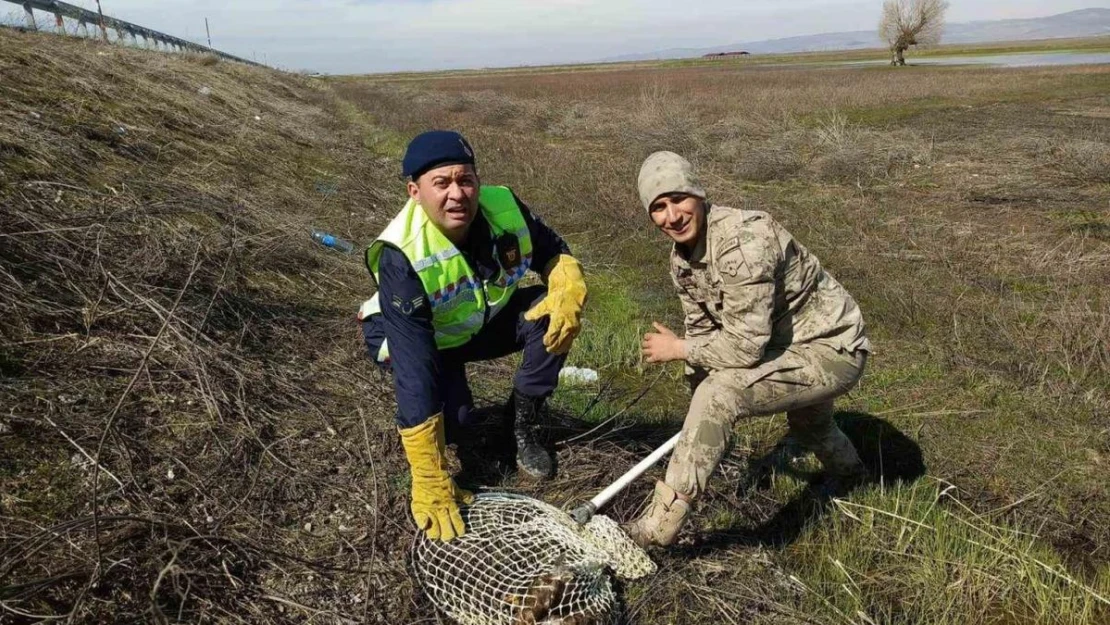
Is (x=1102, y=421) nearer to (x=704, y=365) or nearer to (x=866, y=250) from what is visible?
(x=704, y=365)

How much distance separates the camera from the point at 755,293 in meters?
2.19

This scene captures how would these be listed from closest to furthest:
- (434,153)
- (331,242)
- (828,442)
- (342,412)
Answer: (434,153) < (828,442) < (342,412) < (331,242)

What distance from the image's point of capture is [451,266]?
2.49m

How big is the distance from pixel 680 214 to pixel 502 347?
1074mm

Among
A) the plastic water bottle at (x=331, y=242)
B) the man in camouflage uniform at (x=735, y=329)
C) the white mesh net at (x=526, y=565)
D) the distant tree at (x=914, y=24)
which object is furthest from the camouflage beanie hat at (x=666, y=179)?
the distant tree at (x=914, y=24)

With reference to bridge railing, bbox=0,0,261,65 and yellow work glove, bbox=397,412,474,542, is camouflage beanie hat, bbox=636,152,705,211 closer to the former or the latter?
yellow work glove, bbox=397,412,474,542

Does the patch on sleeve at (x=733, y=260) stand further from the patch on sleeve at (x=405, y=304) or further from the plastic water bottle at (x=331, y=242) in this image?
the plastic water bottle at (x=331, y=242)

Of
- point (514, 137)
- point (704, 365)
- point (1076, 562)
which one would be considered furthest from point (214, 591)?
point (514, 137)

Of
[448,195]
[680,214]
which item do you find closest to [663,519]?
[680,214]

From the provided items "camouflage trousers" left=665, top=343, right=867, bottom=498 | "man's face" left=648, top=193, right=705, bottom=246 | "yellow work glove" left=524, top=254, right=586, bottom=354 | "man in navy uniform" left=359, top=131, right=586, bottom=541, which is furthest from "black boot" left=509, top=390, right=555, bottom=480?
"man's face" left=648, top=193, right=705, bottom=246

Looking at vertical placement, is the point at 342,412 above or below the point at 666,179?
below

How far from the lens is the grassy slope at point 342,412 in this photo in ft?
6.94

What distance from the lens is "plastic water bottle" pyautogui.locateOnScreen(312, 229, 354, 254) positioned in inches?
216

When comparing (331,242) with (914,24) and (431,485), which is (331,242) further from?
(914,24)
